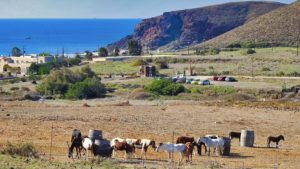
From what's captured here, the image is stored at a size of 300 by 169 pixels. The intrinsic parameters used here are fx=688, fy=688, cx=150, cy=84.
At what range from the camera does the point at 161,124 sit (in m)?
38.5

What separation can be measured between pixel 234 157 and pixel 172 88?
33681 mm

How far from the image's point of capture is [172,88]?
61.8 metres

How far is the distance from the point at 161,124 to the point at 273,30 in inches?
3807

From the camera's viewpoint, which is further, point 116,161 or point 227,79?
point 227,79

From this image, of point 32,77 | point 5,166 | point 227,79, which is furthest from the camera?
point 32,77

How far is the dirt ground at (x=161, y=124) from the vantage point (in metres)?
28.1

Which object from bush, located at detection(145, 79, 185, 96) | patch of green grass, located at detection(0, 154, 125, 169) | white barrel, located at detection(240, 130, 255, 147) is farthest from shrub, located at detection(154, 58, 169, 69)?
patch of green grass, located at detection(0, 154, 125, 169)

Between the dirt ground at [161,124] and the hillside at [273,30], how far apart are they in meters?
78.2

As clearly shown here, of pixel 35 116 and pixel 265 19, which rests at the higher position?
pixel 265 19

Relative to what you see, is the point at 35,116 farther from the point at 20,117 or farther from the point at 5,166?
the point at 5,166

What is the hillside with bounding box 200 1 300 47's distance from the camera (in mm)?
127650

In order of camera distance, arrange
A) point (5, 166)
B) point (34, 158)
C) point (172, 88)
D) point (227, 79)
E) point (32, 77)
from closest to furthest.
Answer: point (5, 166)
point (34, 158)
point (172, 88)
point (227, 79)
point (32, 77)

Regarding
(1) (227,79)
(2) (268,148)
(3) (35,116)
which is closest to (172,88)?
(1) (227,79)

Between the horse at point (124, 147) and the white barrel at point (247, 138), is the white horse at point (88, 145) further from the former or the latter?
the white barrel at point (247, 138)
